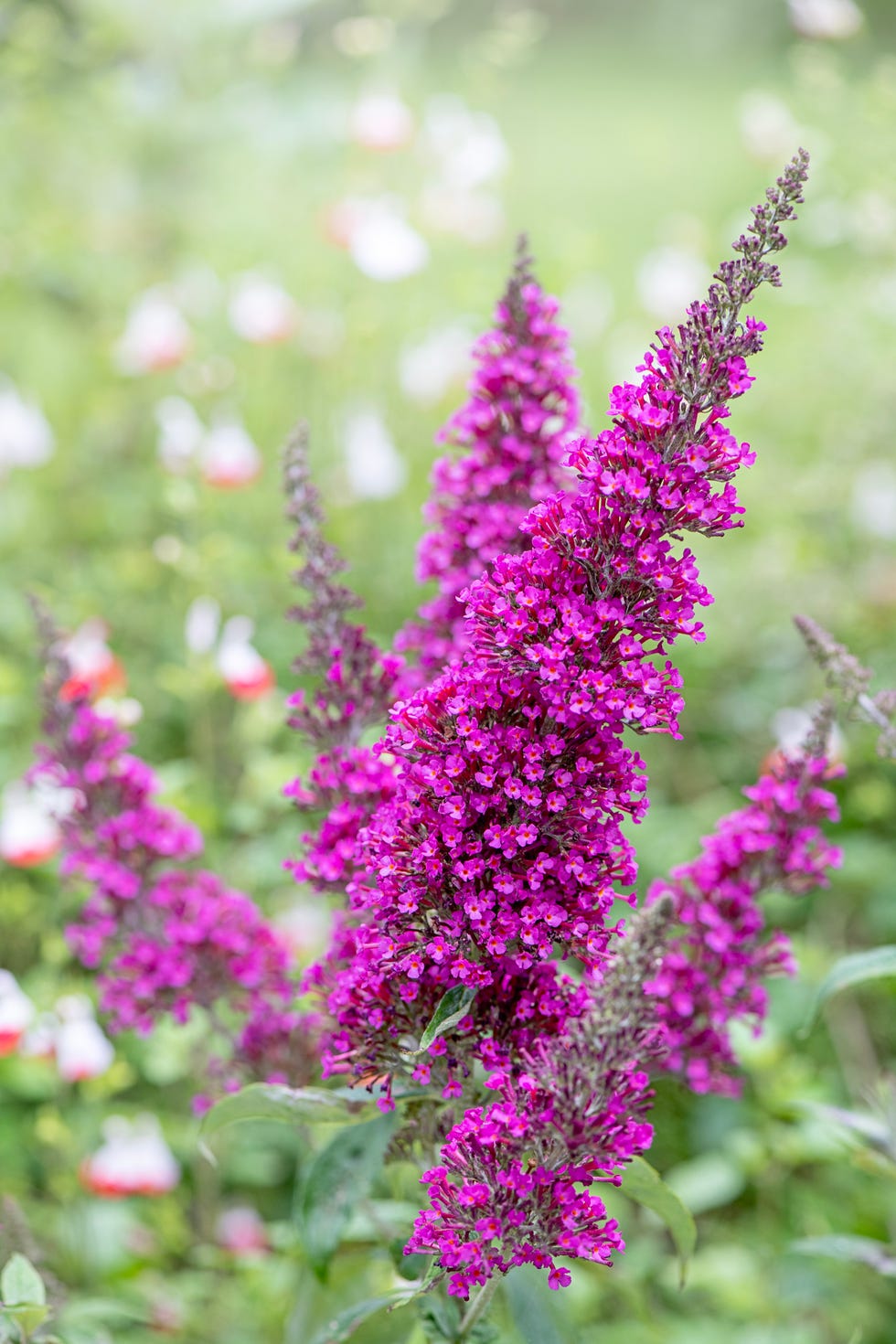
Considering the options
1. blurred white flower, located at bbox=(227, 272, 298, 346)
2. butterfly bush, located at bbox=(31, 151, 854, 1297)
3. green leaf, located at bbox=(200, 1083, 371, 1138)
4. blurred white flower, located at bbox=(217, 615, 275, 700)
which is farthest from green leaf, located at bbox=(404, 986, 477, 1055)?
blurred white flower, located at bbox=(227, 272, 298, 346)

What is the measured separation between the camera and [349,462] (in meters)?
3.13

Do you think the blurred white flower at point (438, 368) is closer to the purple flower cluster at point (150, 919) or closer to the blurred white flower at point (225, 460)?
the blurred white flower at point (225, 460)

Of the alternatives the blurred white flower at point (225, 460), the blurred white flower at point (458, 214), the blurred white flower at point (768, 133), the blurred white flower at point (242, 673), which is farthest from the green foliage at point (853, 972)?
the blurred white flower at point (768, 133)

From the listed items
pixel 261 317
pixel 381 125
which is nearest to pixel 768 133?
pixel 381 125

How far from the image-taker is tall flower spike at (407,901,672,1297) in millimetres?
773

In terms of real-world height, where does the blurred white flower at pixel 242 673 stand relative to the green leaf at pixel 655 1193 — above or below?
above

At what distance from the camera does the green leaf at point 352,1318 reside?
37.1 inches

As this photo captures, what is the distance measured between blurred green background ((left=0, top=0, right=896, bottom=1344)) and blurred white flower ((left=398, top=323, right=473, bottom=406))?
0.01 metres

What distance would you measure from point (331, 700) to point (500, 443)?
24 cm

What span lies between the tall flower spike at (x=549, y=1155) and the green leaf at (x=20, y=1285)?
328 millimetres

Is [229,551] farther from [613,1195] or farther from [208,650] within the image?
[613,1195]

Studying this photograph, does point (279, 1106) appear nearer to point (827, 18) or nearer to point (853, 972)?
point (853, 972)

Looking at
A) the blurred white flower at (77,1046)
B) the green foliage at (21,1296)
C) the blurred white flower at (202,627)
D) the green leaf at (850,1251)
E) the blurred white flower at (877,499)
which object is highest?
the blurred white flower at (877,499)

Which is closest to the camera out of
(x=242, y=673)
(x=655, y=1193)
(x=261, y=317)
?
(x=655, y=1193)
